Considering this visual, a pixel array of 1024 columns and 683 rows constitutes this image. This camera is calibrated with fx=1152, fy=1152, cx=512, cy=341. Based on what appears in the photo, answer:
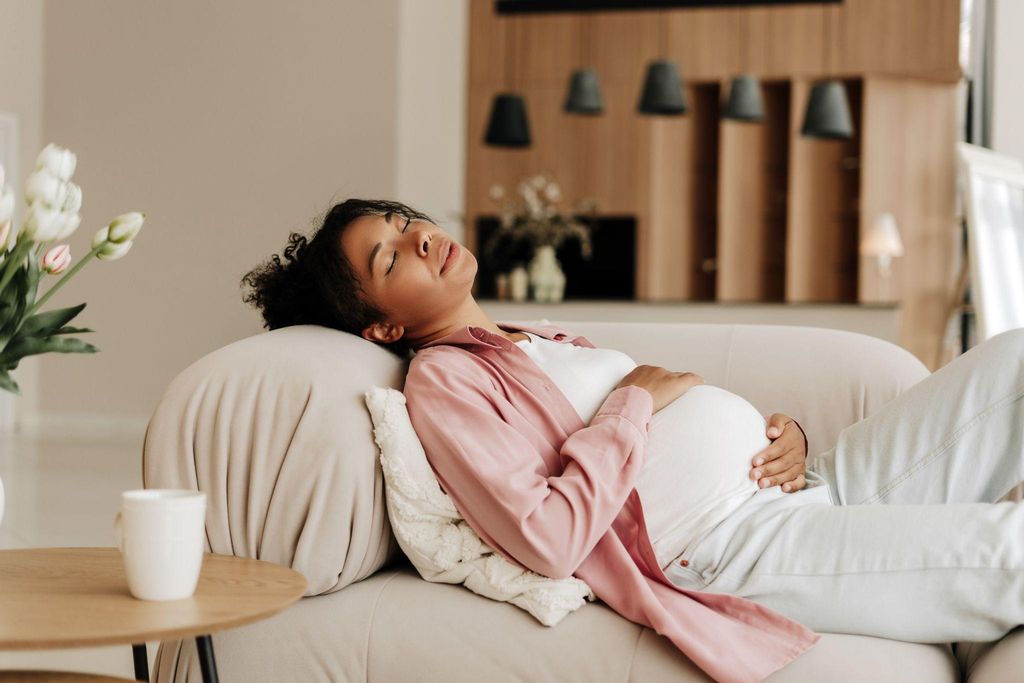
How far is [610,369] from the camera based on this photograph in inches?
69.1

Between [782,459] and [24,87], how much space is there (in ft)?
23.2

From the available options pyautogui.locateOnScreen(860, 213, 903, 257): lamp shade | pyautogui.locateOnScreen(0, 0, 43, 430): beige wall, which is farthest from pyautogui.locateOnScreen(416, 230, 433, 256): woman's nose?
pyautogui.locateOnScreen(860, 213, 903, 257): lamp shade

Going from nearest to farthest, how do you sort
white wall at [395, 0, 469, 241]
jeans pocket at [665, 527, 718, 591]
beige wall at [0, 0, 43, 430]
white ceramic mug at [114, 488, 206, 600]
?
1. white ceramic mug at [114, 488, 206, 600]
2. jeans pocket at [665, 527, 718, 591]
3. beige wall at [0, 0, 43, 430]
4. white wall at [395, 0, 469, 241]

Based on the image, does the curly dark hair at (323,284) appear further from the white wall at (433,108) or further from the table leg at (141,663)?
the white wall at (433,108)

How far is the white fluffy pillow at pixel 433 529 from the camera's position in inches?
57.1

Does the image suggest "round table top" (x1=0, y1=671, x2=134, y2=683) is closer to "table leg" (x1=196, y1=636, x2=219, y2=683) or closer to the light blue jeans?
"table leg" (x1=196, y1=636, x2=219, y2=683)

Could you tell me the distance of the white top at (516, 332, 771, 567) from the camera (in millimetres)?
1558

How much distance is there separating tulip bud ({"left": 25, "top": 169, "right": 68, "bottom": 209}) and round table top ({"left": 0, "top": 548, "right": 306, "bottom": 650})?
0.39 metres

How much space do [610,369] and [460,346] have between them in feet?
0.78

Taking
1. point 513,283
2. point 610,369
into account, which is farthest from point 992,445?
point 513,283

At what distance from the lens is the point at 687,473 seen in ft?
5.19

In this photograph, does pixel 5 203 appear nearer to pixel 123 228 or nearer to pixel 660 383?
pixel 123 228

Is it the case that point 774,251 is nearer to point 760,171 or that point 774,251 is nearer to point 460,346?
point 760,171

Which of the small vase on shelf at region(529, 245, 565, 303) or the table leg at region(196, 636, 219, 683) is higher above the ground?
the small vase on shelf at region(529, 245, 565, 303)
